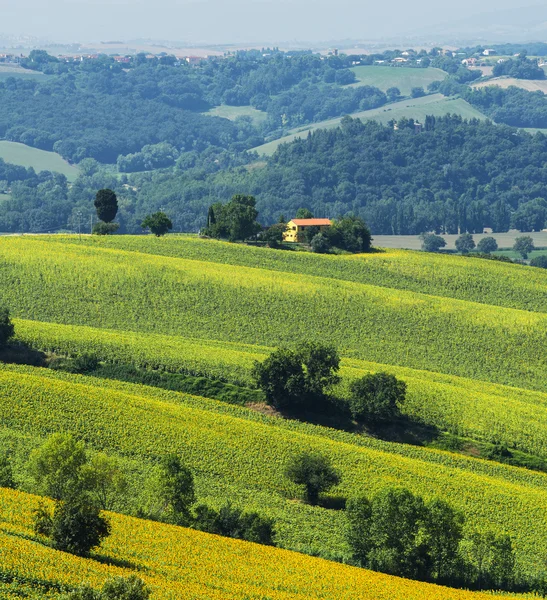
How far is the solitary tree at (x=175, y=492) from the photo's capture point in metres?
77.9

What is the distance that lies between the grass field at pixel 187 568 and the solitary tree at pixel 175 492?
3.84 meters

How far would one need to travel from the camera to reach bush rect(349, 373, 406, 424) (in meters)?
106

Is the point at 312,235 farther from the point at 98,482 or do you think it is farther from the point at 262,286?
the point at 98,482

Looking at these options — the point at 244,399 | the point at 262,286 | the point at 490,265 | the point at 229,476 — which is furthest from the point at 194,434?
the point at 490,265

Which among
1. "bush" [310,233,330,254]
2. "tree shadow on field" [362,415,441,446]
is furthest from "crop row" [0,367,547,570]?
"bush" [310,233,330,254]

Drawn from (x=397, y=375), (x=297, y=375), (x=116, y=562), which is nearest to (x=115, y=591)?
(x=116, y=562)

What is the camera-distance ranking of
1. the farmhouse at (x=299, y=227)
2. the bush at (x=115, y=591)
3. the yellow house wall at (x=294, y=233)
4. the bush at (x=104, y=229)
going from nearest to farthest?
the bush at (x=115, y=591) → the farmhouse at (x=299, y=227) → the yellow house wall at (x=294, y=233) → the bush at (x=104, y=229)

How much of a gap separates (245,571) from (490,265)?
108503 millimetres

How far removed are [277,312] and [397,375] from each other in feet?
76.2

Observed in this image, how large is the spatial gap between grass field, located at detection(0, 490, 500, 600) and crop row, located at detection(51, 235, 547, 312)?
85969 mm

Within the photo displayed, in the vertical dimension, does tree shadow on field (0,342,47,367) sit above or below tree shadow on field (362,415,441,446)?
above

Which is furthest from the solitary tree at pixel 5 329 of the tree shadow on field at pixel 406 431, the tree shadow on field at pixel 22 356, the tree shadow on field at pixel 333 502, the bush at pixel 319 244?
the bush at pixel 319 244

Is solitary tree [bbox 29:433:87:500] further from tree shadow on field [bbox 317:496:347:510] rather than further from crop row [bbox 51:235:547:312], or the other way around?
crop row [bbox 51:235:547:312]

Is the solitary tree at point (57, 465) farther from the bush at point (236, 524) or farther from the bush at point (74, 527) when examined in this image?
the bush at point (74, 527)
